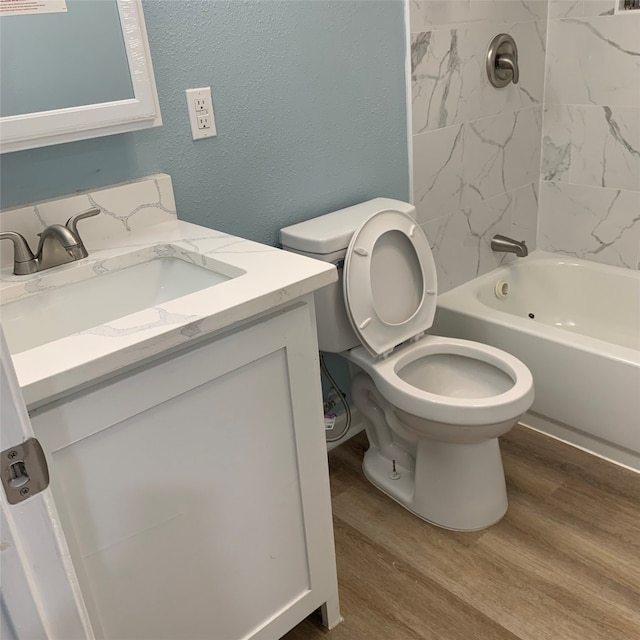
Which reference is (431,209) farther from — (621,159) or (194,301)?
(194,301)

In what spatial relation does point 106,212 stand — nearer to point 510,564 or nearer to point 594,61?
point 510,564

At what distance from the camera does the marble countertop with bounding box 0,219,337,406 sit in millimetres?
949

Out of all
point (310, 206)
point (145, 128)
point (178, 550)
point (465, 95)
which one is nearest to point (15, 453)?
point (178, 550)

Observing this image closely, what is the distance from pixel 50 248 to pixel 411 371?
1081 mm

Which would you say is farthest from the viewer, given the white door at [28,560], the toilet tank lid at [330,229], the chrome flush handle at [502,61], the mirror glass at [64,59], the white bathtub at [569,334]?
the chrome flush handle at [502,61]

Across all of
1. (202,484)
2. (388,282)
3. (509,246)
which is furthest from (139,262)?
(509,246)

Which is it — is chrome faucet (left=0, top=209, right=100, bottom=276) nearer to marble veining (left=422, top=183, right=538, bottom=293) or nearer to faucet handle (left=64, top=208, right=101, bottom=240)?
faucet handle (left=64, top=208, right=101, bottom=240)

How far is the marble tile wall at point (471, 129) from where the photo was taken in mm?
2125

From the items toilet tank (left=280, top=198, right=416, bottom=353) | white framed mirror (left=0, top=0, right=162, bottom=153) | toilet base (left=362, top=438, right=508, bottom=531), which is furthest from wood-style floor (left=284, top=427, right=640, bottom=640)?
white framed mirror (left=0, top=0, right=162, bottom=153)

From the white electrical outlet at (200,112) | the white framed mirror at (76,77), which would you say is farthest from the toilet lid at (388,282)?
the white framed mirror at (76,77)

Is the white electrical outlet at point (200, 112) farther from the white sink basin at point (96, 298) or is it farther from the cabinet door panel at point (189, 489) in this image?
the cabinet door panel at point (189, 489)

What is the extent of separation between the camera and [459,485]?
1.83m

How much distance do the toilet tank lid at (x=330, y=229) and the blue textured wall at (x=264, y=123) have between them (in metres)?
0.07

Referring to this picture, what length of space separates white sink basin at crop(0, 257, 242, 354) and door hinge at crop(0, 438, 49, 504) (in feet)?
2.29
